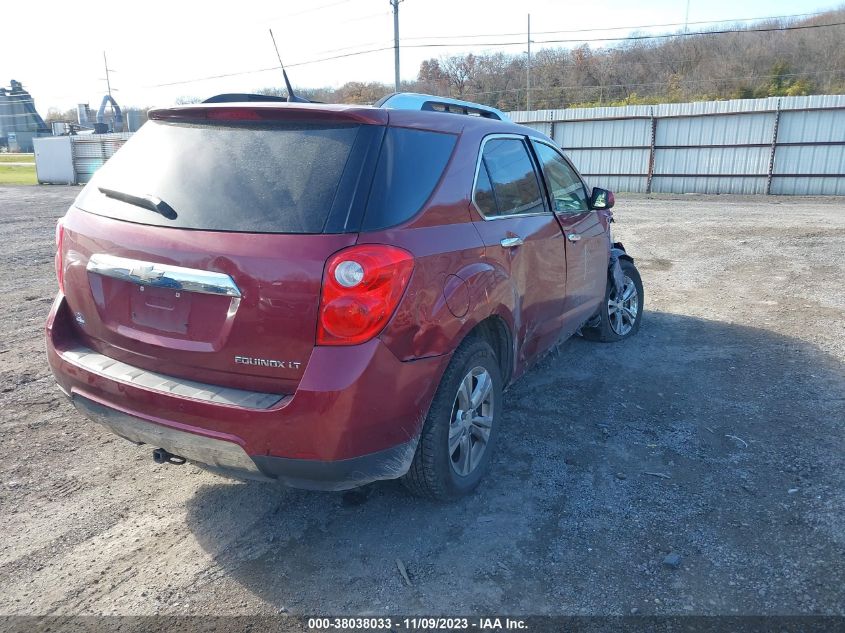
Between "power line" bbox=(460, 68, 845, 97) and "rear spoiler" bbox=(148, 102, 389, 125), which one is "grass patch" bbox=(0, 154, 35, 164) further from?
"rear spoiler" bbox=(148, 102, 389, 125)

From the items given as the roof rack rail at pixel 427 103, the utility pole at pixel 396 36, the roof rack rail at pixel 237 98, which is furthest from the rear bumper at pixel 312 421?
the utility pole at pixel 396 36

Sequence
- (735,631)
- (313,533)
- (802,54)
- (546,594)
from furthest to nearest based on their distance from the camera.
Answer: (802,54) → (313,533) → (546,594) → (735,631)

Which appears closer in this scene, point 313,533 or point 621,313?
point 313,533

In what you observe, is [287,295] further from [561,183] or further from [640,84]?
[640,84]

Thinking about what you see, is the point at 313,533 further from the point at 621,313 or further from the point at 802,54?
the point at 802,54

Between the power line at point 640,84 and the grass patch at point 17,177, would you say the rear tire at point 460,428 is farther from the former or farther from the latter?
the power line at point 640,84

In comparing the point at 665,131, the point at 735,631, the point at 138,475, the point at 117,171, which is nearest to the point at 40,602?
the point at 138,475

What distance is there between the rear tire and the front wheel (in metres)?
2.58

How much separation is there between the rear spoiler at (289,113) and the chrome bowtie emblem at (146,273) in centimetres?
75

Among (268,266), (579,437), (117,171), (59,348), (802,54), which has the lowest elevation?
(579,437)

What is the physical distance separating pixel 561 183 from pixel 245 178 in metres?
2.60

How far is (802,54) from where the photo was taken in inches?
1548

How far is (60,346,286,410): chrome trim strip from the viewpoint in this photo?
2445mm

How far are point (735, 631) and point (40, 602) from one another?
2677 mm
